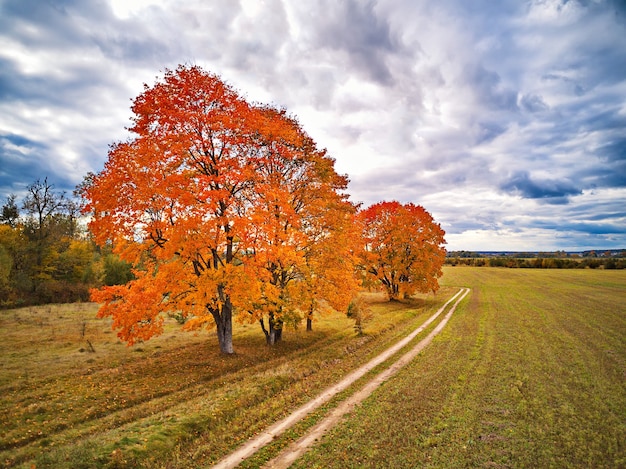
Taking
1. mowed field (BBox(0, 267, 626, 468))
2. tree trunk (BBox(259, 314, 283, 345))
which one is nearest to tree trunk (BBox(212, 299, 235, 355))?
mowed field (BBox(0, 267, 626, 468))

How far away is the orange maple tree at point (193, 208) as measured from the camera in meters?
15.0

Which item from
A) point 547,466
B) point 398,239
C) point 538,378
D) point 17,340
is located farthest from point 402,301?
point 17,340

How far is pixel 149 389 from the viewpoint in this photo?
14.6 metres

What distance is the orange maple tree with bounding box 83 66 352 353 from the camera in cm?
1499

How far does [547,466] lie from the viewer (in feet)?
27.9

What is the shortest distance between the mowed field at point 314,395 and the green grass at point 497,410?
55 mm

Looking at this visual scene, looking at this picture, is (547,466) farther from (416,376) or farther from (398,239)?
(398,239)

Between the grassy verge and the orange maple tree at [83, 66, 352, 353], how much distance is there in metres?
2.53

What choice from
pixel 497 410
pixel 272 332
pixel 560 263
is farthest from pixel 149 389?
pixel 560 263

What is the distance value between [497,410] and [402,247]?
105 ft

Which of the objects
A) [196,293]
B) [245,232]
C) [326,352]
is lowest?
[326,352]

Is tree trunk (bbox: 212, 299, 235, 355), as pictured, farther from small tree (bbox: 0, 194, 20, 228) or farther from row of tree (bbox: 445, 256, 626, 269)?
row of tree (bbox: 445, 256, 626, 269)

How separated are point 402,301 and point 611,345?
1007 inches

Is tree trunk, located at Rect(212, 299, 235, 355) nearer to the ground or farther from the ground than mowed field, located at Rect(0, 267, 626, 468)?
farther from the ground
